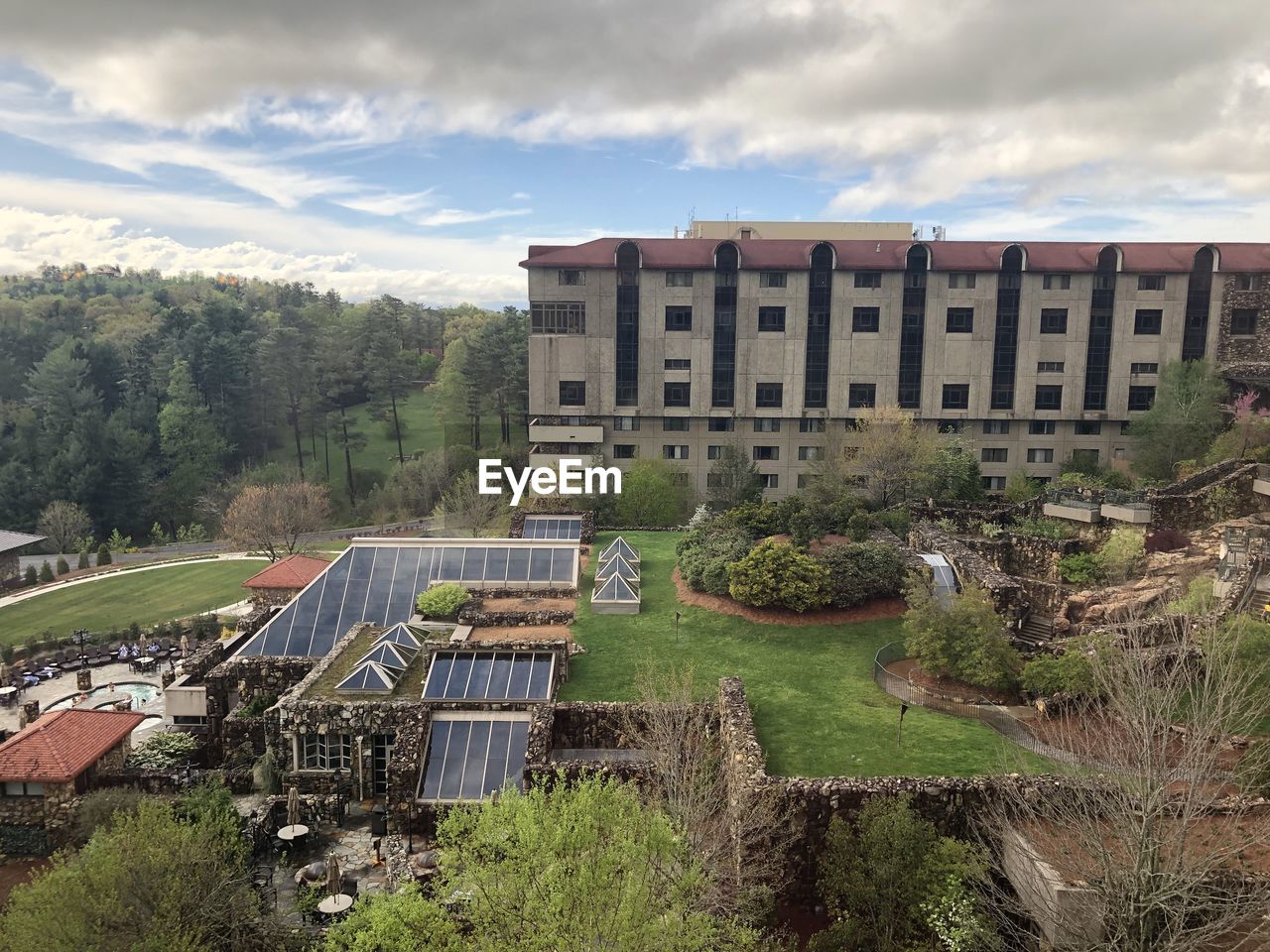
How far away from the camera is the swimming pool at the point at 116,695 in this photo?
3328cm

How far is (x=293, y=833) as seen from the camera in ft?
70.3

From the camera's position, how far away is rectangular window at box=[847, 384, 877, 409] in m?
58.5

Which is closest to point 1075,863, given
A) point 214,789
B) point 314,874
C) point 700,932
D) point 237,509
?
point 700,932

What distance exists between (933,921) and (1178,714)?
9.34 m

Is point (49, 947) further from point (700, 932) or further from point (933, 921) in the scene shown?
point (933, 921)

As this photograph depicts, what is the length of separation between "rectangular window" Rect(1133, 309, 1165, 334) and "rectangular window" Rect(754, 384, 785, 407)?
23.9 metres

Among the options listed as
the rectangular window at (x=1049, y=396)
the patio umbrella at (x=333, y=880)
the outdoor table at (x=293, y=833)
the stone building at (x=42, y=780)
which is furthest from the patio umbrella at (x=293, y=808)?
the rectangular window at (x=1049, y=396)

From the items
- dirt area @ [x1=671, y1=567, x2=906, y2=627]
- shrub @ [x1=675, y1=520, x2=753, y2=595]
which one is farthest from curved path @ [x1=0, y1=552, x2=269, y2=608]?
dirt area @ [x1=671, y1=567, x2=906, y2=627]

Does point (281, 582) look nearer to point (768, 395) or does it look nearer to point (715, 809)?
point (715, 809)

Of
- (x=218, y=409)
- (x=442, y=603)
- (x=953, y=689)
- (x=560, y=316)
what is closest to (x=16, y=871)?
(x=442, y=603)

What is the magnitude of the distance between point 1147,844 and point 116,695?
3633cm

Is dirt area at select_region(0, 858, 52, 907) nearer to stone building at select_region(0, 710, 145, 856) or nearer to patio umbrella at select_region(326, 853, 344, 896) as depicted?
stone building at select_region(0, 710, 145, 856)

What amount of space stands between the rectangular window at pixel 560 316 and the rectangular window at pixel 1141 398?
37855 millimetres

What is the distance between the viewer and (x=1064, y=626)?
2803 centimetres
